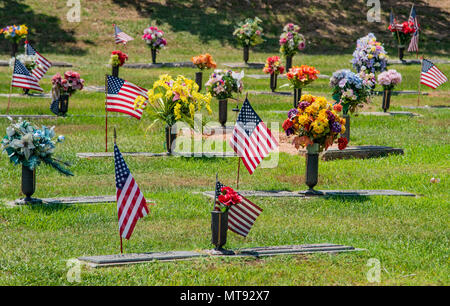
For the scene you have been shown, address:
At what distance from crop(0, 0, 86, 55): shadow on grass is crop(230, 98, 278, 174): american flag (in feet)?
83.2

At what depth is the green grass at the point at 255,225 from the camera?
10859 mm

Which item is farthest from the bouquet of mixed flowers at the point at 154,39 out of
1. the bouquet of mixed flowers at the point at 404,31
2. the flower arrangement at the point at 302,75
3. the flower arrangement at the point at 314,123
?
the flower arrangement at the point at 314,123

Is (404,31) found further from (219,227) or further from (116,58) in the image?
(219,227)

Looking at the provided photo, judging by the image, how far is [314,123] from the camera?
15.8 meters

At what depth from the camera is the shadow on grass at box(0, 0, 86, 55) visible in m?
40.6

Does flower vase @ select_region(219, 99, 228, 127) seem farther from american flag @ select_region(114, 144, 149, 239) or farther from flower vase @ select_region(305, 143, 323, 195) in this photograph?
american flag @ select_region(114, 144, 149, 239)

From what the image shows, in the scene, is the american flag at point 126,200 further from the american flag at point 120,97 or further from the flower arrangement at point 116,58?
the flower arrangement at point 116,58

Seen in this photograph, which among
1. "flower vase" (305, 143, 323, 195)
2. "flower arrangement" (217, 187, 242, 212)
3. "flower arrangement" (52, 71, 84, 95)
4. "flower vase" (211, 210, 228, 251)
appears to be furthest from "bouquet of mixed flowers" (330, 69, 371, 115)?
"flower vase" (211, 210, 228, 251)

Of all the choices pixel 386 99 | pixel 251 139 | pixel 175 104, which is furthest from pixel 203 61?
pixel 251 139

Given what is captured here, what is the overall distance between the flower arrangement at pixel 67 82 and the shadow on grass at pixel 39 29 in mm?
15294

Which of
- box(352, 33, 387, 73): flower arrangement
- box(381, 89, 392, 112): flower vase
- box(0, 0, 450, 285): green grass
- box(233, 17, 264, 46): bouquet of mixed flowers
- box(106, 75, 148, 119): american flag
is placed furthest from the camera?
box(233, 17, 264, 46): bouquet of mixed flowers

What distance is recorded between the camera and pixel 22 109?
26.0 metres

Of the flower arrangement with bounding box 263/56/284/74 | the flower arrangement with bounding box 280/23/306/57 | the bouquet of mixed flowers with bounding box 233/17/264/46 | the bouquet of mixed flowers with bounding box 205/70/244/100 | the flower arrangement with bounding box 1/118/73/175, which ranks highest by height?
the bouquet of mixed flowers with bounding box 233/17/264/46
